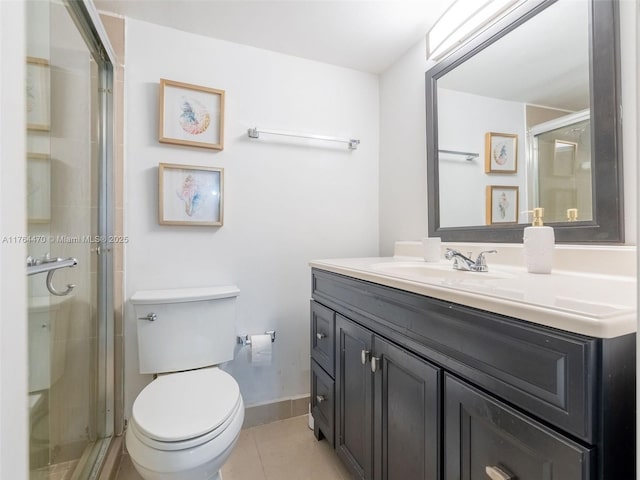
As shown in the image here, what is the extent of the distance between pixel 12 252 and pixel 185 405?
29.6 inches

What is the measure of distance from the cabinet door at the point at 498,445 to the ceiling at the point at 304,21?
1.57m

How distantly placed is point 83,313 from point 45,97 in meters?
0.81

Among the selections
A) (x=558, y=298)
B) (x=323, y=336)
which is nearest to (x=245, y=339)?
(x=323, y=336)

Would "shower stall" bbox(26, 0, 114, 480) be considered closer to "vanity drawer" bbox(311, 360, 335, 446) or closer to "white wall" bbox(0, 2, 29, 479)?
"white wall" bbox(0, 2, 29, 479)

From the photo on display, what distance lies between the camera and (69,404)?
1.12m

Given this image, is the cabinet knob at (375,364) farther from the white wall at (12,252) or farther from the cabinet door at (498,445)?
the white wall at (12,252)

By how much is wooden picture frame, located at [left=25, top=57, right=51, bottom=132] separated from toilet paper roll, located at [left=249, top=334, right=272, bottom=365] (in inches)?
47.2

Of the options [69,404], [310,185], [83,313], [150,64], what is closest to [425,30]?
[310,185]

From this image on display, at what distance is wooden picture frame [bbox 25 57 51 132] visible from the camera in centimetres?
81

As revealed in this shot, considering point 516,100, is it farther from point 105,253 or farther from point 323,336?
point 105,253

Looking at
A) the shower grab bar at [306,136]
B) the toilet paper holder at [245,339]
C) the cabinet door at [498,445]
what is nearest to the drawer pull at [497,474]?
the cabinet door at [498,445]

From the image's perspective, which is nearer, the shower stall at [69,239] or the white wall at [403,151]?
the shower stall at [69,239]

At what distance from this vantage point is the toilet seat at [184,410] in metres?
0.94

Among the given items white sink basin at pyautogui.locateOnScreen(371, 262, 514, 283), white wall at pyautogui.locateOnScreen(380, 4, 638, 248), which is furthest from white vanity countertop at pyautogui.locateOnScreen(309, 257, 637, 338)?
white wall at pyautogui.locateOnScreen(380, 4, 638, 248)
